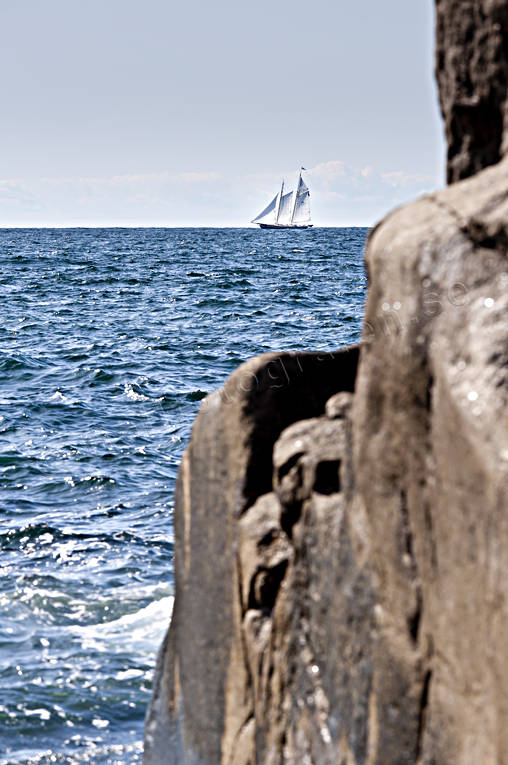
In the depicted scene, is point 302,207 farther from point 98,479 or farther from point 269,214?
point 98,479

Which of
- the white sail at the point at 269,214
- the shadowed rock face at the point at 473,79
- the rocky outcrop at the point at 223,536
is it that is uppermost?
the white sail at the point at 269,214

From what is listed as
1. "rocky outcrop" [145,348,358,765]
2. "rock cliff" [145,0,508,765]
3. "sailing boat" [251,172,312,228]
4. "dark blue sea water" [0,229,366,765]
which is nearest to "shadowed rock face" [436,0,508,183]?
"rock cliff" [145,0,508,765]

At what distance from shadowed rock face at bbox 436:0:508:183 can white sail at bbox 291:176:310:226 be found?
127 meters

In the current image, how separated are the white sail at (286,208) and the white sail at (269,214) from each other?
3.24 feet

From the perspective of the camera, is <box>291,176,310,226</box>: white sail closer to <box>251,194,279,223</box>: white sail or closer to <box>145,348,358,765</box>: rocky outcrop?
<box>251,194,279,223</box>: white sail

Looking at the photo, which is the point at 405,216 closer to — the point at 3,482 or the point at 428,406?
the point at 428,406

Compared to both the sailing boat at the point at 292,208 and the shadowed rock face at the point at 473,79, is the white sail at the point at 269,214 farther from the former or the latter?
the shadowed rock face at the point at 473,79

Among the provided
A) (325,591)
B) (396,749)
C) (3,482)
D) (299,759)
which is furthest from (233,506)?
(3,482)

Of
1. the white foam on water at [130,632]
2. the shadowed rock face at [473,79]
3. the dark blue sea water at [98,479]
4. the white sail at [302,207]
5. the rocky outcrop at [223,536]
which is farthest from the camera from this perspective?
the white sail at [302,207]

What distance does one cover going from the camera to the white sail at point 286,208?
131 metres

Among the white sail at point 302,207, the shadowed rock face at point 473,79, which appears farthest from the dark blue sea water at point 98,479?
the white sail at point 302,207

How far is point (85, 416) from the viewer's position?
15.5m

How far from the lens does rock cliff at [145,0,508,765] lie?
2.85m

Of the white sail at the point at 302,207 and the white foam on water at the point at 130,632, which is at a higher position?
the white sail at the point at 302,207
